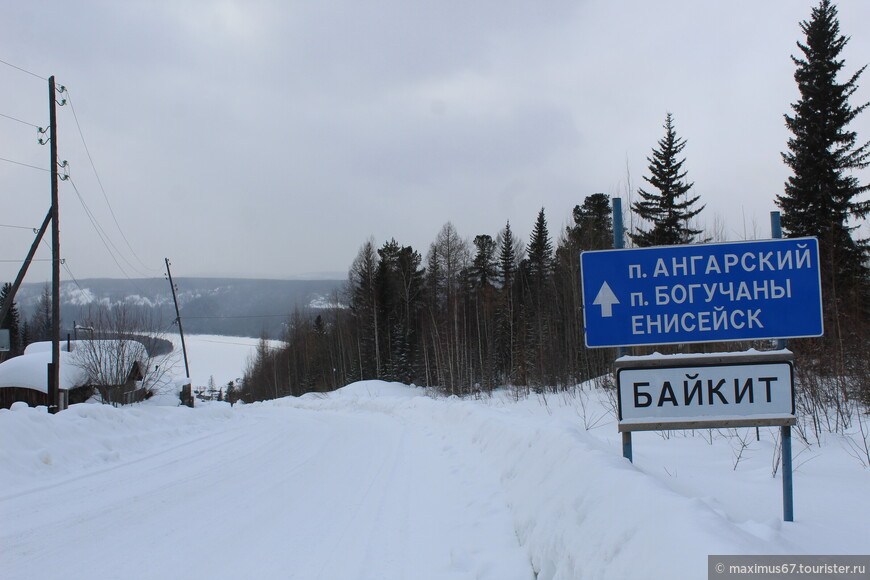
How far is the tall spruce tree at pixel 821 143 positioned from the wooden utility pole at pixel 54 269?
2879 centimetres

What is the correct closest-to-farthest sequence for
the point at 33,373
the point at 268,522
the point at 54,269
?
the point at 268,522 < the point at 54,269 < the point at 33,373

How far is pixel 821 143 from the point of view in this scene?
2491 cm

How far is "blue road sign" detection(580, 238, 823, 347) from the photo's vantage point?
5066mm

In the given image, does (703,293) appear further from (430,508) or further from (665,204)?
(665,204)

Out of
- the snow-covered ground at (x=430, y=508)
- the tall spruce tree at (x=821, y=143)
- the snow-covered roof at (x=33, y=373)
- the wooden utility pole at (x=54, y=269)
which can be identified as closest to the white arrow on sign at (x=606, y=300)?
the snow-covered ground at (x=430, y=508)

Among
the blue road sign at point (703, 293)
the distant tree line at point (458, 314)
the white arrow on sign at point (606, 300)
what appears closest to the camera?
the blue road sign at point (703, 293)

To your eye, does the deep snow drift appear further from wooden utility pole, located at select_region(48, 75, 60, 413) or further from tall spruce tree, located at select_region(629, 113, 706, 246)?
tall spruce tree, located at select_region(629, 113, 706, 246)

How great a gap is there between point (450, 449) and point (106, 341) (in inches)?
893

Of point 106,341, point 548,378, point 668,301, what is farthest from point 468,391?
point 668,301

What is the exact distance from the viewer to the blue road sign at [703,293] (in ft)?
16.6

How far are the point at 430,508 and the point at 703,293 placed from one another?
13.2 ft

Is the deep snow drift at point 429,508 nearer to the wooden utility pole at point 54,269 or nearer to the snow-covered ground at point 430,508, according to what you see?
the snow-covered ground at point 430,508

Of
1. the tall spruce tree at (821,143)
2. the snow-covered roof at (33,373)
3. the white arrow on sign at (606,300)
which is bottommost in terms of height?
the snow-covered roof at (33,373)

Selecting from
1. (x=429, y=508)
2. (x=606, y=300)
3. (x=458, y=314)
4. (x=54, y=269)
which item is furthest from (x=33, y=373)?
(x=606, y=300)
